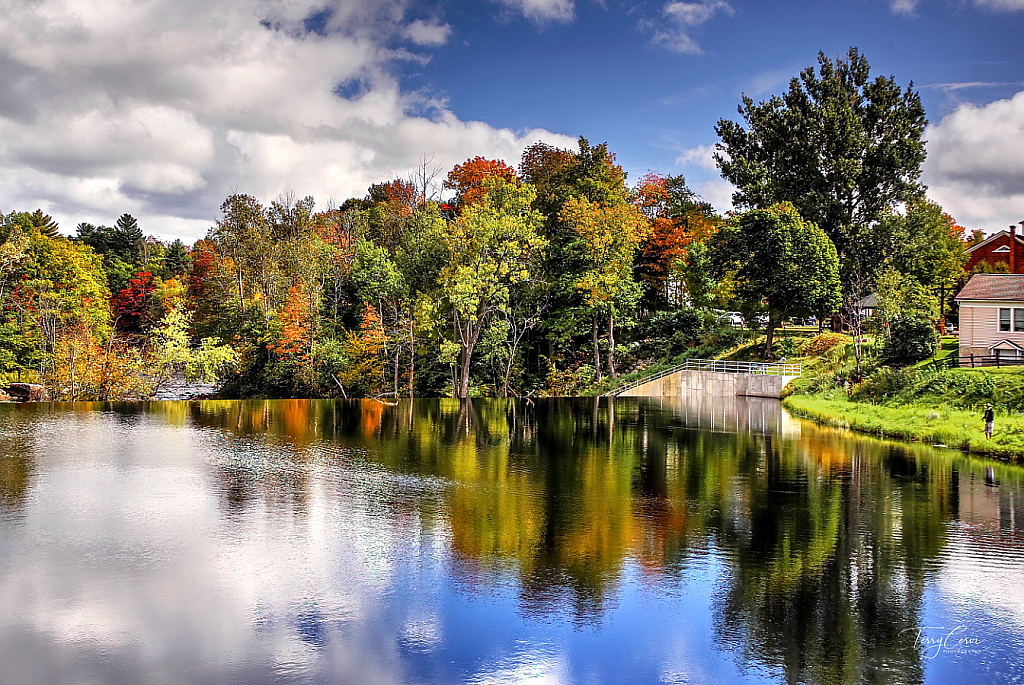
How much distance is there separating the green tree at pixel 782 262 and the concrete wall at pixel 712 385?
12.8 ft

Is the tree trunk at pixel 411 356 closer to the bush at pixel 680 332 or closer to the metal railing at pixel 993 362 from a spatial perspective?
the bush at pixel 680 332

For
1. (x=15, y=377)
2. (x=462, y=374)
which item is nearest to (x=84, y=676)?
(x=462, y=374)

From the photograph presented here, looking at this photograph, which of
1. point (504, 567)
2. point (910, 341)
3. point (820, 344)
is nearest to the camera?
point (504, 567)

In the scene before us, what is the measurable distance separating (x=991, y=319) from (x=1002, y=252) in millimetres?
25329

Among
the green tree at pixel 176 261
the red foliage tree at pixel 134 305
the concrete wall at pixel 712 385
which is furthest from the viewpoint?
the green tree at pixel 176 261

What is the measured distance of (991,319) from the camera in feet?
133

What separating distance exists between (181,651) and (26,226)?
55.6 metres

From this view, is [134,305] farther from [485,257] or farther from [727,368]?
[727,368]

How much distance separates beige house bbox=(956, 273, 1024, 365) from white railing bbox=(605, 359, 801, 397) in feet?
33.9

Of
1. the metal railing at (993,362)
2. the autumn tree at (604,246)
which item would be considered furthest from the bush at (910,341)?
the autumn tree at (604,246)

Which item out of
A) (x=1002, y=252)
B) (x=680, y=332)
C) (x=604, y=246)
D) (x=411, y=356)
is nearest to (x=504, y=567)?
(x=411, y=356)

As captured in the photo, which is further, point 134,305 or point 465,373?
point 134,305

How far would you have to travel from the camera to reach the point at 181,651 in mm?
9445

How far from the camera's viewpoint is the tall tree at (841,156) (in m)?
55.9
